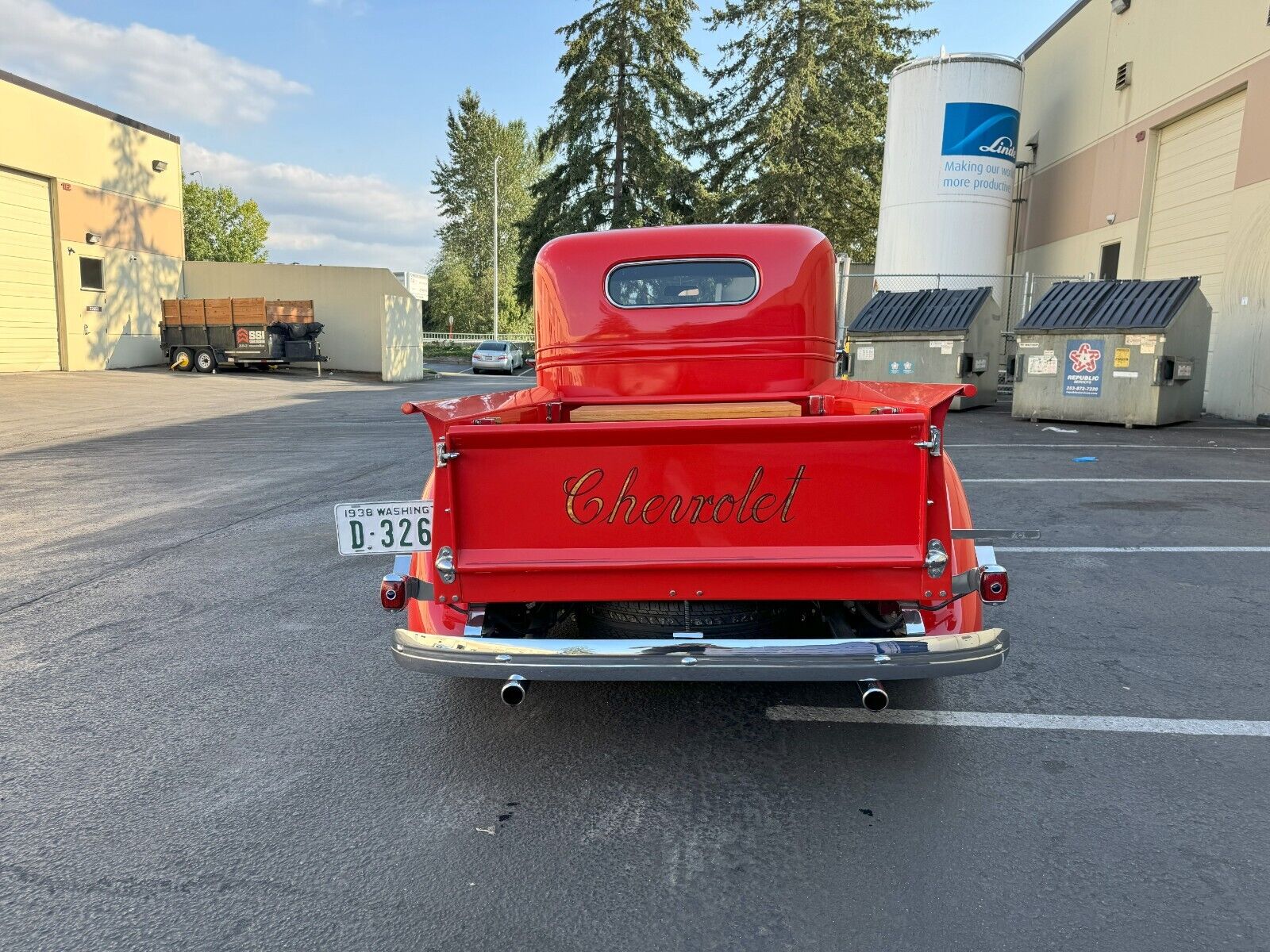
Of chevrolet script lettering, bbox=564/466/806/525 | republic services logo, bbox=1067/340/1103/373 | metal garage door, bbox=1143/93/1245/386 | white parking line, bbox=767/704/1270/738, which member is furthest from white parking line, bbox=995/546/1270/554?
metal garage door, bbox=1143/93/1245/386

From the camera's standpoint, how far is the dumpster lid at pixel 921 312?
14984 millimetres

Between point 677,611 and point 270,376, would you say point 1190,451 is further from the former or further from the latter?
point 270,376

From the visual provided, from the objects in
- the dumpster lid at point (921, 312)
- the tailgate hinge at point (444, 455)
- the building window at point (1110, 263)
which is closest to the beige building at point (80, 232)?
the dumpster lid at point (921, 312)

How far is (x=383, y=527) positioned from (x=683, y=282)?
7.81 ft

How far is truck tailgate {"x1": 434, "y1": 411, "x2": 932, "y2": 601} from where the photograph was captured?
281 cm

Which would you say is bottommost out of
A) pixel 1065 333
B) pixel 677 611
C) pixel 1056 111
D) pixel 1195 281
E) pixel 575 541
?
pixel 677 611

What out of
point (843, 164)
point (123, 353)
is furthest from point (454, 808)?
point (843, 164)

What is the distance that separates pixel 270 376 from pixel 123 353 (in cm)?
456

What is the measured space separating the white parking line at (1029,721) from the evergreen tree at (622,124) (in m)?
28.8

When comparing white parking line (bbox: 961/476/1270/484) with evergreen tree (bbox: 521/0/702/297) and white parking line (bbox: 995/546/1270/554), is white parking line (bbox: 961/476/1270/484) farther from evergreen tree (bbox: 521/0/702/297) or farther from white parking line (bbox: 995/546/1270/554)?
evergreen tree (bbox: 521/0/702/297)

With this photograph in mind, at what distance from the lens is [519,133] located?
54.5 m

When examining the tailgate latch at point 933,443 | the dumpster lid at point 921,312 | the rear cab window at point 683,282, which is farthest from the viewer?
the dumpster lid at point 921,312

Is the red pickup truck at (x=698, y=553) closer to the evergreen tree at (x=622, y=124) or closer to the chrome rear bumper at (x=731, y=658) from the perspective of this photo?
the chrome rear bumper at (x=731, y=658)

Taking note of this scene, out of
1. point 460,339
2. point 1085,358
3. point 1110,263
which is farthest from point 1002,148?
point 460,339
